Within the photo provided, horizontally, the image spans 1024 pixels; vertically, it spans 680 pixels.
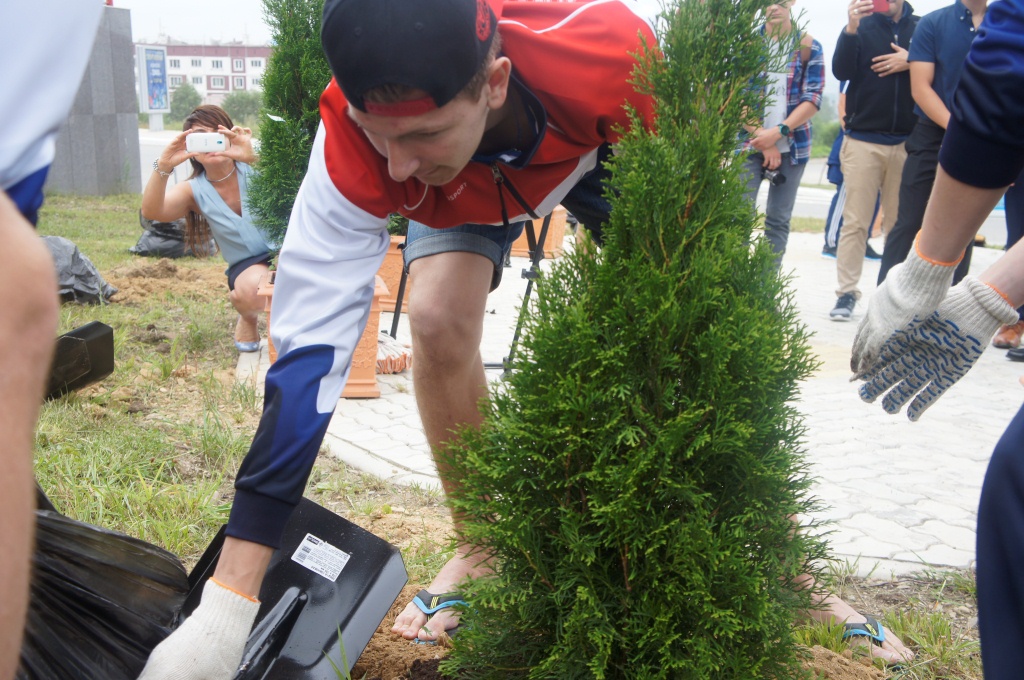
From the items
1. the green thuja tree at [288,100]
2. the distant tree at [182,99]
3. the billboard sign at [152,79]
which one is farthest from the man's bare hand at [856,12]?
the distant tree at [182,99]

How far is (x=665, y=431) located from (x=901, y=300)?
657 mm

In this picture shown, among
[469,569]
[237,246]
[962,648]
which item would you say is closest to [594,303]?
[469,569]

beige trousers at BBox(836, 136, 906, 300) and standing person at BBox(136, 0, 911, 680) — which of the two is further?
beige trousers at BBox(836, 136, 906, 300)

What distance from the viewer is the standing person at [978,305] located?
1.17 m

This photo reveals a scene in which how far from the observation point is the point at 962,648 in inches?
89.0

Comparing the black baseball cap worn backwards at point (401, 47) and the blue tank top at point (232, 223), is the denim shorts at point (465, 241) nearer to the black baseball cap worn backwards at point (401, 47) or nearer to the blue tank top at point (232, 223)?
the black baseball cap worn backwards at point (401, 47)

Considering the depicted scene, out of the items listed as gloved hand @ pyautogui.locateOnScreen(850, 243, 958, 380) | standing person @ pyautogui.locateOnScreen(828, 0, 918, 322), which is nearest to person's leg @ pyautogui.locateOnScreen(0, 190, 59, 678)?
gloved hand @ pyautogui.locateOnScreen(850, 243, 958, 380)

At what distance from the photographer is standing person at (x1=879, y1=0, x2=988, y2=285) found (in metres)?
5.20

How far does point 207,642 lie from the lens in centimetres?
158

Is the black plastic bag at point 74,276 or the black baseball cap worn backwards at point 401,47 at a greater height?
the black baseball cap worn backwards at point 401,47

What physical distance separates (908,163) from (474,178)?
4500mm

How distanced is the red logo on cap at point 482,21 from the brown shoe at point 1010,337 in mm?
5027

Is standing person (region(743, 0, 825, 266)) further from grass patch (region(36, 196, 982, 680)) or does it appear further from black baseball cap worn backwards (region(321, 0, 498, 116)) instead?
black baseball cap worn backwards (region(321, 0, 498, 116))

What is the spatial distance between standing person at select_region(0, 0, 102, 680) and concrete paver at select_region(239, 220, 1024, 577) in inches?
61.5
